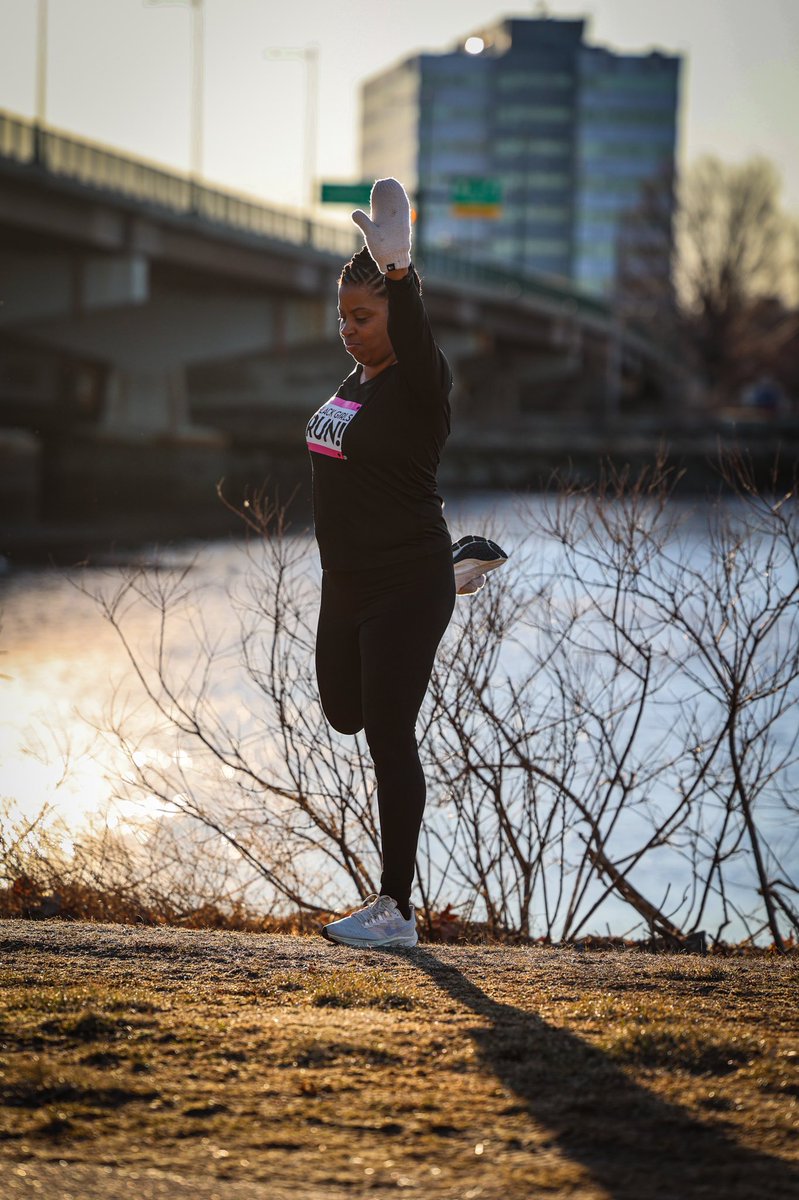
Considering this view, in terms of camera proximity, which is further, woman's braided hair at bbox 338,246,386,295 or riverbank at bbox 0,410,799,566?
riverbank at bbox 0,410,799,566

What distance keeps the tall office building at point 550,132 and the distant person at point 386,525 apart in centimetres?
13625

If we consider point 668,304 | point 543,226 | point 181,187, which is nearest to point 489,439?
point 181,187

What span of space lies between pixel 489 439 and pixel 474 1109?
42.6m

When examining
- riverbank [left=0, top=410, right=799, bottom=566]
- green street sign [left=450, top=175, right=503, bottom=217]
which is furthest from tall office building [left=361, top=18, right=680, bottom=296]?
riverbank [left=0, top=410, right=799, bottom=566]

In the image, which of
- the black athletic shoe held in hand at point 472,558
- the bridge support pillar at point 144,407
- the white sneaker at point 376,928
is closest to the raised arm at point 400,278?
the black athletic shoe held in hand at point 472,558

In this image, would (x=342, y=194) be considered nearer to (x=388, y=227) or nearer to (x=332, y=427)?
(x=332, y=427)

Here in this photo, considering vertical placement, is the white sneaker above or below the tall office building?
below

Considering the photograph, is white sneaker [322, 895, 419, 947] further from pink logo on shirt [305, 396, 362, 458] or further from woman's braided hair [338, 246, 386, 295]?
woman's braided hair [338, 246, 386, 295]

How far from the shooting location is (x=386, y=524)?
3.94 m

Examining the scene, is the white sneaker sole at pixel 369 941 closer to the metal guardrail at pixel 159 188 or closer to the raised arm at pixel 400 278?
the raised arm at pixel 400 278

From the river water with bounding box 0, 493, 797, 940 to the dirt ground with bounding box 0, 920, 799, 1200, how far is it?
243cm

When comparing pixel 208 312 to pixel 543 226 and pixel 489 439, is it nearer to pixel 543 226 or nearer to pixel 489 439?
pixel 489 439

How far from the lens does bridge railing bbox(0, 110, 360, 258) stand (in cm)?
2619

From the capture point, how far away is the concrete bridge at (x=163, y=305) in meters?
28.9
